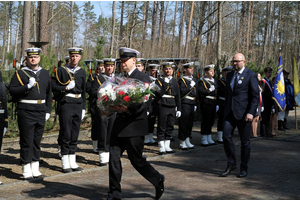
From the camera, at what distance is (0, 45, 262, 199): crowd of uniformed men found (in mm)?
5426

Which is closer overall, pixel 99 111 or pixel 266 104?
pixel 99 111

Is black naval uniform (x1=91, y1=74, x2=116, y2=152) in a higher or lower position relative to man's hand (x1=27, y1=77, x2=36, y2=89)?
lower

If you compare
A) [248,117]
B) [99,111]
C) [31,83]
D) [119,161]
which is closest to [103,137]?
[99,111]

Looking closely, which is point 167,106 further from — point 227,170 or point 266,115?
point 266,115

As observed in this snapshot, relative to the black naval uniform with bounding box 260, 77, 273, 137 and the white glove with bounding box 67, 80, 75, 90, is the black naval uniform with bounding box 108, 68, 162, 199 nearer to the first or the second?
the white glove with bounding box 67, 80, 75, 90

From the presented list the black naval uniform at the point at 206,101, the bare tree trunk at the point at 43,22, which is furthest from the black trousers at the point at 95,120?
the bare tree trunk at the point at 43,22

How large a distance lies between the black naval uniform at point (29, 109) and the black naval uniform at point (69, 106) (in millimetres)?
562

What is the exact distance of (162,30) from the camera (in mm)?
39781

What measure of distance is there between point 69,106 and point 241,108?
11.0 feet

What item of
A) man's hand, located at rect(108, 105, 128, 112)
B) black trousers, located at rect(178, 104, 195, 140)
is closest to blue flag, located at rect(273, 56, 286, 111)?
black trousers, located at rect(178, 104, 195, 140)

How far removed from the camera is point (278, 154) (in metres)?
9.47

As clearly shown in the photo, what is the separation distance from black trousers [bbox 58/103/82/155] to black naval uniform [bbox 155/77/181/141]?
2.55 meters

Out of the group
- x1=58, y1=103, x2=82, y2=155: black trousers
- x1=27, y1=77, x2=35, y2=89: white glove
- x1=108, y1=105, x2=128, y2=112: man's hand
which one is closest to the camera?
x1=108, y1=105, x2=128, y2=112: man's hand

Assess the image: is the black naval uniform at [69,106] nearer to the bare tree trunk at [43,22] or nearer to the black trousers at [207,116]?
the black trousers at [207,116]
